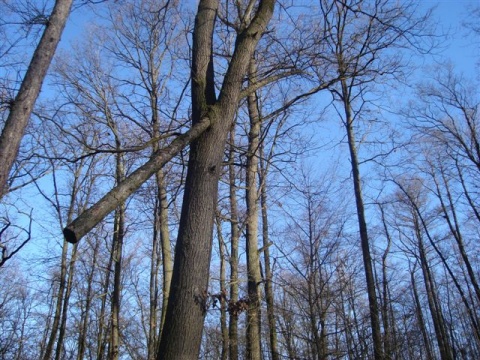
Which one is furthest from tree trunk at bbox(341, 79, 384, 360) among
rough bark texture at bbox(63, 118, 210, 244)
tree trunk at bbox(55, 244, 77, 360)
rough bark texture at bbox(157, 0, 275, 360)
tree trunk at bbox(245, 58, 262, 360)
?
tree trunk at bbox(55, 244, 77, 360)

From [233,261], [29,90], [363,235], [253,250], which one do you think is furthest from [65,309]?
[29,90]

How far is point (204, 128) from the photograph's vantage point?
128 inches

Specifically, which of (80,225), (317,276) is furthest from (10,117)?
(317,276)

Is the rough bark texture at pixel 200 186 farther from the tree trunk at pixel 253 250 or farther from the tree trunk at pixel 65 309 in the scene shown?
the tree trunk at pixel 65 309

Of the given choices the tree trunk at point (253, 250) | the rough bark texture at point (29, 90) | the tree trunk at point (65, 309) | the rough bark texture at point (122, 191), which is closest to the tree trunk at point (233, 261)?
the tree trunk at point (253, 250)

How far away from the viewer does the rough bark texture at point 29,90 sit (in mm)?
4312

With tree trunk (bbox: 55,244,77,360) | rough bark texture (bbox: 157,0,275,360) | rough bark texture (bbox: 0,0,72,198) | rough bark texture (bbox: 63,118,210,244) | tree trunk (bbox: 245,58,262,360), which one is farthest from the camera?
tree trunk (bbox: 55,244,77,360)

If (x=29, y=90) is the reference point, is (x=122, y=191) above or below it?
below

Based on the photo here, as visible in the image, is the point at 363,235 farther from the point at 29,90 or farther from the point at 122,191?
the point at 122,191

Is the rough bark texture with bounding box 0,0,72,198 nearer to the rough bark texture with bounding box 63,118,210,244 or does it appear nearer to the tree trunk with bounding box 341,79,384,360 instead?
the rough bark texture with bounding box 63,118,210,244

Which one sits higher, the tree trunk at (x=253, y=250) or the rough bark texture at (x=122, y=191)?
the tree trunk at (x=253, y=250)

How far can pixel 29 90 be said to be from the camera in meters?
4.68

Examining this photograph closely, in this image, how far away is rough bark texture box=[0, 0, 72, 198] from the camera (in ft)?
14.1

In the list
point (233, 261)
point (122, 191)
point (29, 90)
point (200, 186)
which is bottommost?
point (122, 191)
